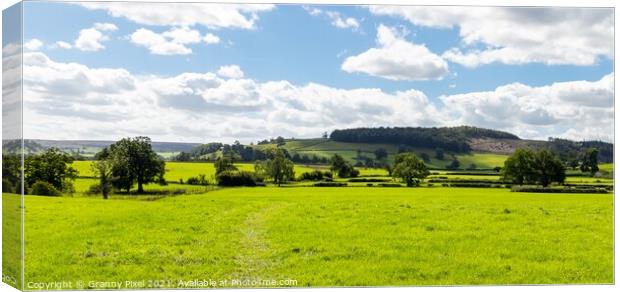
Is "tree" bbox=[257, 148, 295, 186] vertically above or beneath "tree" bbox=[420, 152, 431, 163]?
beneath

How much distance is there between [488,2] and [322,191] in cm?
626

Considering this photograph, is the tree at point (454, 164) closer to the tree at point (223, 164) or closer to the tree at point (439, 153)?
the tree at point (439, 153)

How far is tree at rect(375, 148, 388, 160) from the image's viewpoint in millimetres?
19362

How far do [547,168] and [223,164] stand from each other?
8.44 metres

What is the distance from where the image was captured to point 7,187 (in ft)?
58.3

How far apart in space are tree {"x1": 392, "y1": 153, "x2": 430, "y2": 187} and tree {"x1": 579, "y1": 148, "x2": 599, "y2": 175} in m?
3.95

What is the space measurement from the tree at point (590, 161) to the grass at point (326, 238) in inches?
30.3

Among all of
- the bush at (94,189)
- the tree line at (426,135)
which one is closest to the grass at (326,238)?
the bush at (94,189)

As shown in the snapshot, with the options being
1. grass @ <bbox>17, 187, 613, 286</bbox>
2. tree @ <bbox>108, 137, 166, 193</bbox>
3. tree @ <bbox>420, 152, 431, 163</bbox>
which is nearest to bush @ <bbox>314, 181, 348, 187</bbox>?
grass @ <bbox>17, 187, 613, 286</bbox>

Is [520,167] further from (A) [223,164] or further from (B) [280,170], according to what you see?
(A) [223,164]

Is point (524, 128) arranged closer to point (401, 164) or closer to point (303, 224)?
point (401, 164)

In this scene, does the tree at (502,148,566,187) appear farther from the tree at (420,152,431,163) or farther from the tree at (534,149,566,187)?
the tree at (420,152,431,163)

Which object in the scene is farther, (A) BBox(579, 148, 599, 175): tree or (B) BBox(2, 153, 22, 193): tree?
(A) BBox(579, 148, 599, 175): tree

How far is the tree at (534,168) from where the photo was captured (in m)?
20.0
